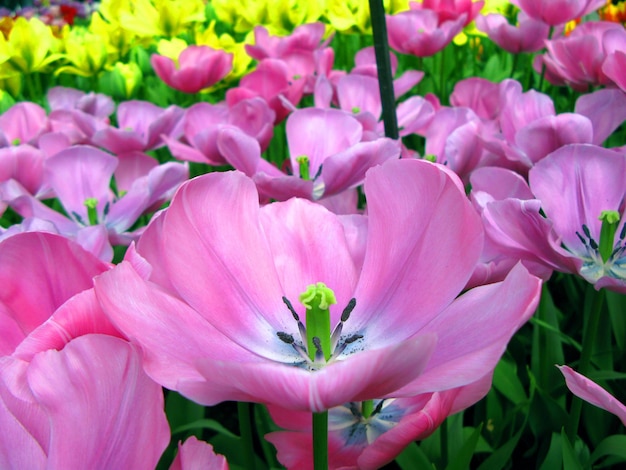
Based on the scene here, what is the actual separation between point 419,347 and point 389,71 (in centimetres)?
48

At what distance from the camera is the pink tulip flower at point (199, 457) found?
0.39 meters

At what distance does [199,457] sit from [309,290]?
15 centimetres

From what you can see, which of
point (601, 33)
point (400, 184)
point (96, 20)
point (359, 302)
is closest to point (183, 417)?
point (359, 302)

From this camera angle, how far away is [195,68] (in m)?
1.60

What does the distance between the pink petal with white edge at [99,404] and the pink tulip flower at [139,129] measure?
0.92m

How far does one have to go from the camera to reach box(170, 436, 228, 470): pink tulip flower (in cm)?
39

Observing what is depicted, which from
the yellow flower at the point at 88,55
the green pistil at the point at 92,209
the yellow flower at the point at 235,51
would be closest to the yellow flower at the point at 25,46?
the yellow flower at the point at 88,55

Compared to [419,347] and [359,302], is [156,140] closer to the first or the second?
[359,302]

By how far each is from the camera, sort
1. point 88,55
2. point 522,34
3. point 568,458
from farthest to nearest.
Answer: point 88,55 < point 522,34 < point 568,458

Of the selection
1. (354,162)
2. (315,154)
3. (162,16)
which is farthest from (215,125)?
(162,16)

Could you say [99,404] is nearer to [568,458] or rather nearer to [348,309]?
[348,309]

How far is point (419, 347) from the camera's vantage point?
1.17ft

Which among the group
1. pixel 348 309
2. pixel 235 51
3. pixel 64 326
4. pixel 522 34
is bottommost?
pixel 235 51

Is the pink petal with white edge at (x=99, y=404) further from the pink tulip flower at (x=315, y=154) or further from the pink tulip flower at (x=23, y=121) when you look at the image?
the pink tulip flower at (x=23, y=121)
